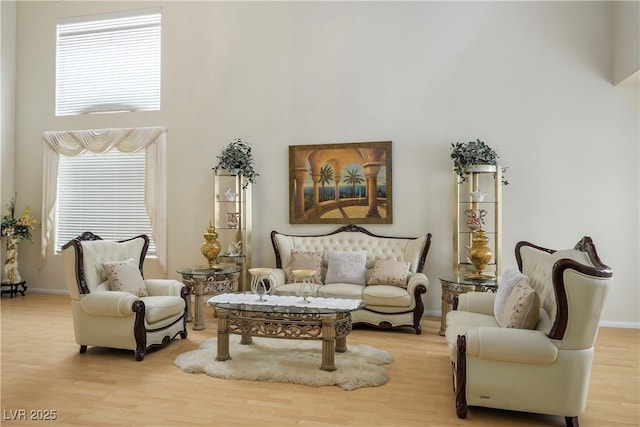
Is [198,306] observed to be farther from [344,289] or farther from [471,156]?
[471,156]

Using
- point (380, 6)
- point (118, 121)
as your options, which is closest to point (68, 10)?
point (118, 121)

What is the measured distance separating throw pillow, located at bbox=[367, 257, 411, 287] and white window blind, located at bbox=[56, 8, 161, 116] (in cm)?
443

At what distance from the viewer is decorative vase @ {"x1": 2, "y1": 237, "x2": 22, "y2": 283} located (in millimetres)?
7242

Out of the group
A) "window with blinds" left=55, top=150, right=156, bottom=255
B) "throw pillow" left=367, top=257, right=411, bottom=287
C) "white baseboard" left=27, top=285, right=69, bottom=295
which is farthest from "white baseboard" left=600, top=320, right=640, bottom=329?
"white baseboard" left=27, top=285, right=69, bottom=295

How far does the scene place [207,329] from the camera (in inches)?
206

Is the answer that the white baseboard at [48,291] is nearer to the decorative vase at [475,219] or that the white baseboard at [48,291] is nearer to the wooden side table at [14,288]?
the wooden side table at [14,288]

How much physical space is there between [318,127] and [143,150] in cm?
291

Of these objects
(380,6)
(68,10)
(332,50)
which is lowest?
(332,50)

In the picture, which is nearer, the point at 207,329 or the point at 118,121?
the point at 207,329

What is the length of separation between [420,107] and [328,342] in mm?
3697

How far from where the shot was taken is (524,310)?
3.08 meters

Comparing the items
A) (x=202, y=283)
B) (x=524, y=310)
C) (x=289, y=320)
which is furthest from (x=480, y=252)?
(x=202, y=283)

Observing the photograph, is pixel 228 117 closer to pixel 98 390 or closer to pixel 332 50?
pixel 332 50

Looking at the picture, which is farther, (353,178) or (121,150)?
(121,150)
